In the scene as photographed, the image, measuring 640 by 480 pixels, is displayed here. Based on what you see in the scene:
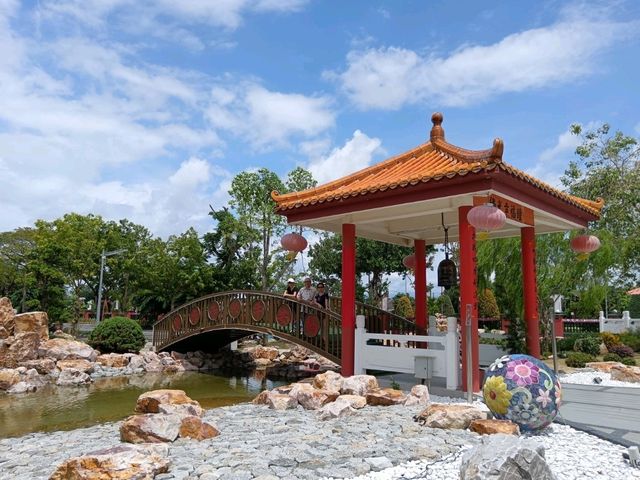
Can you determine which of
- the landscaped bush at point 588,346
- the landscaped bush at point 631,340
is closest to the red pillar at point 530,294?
the landscaped bush at point 588,346

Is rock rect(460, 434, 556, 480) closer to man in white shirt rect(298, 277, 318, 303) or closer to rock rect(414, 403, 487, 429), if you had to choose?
rock rect(414, 403, 487, 429)

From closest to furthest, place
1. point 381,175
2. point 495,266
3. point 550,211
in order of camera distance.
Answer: point 550,211, point 381,175, point 495,266

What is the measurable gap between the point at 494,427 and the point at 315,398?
257 centimetres

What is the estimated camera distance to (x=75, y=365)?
12516 mm

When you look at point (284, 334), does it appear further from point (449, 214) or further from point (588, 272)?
point (588, 272)

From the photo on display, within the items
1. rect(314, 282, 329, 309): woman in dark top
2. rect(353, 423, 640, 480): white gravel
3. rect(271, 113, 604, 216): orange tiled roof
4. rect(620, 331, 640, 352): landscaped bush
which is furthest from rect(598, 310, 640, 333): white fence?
rect(353, 423, 640, 480): white gravel

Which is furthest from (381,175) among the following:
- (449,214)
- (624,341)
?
(624,341)

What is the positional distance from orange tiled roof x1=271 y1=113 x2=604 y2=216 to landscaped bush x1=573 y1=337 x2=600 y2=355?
6714 millimetres

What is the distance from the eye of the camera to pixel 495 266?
1362 centimetres

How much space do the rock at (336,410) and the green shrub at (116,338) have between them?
10925mm

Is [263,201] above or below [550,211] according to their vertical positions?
above

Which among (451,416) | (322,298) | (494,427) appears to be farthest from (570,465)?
(322,298)

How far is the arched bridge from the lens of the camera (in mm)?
9516

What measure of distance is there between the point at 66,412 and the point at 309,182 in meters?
14.3
